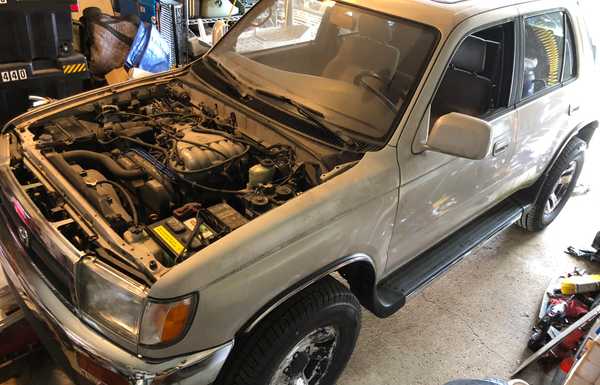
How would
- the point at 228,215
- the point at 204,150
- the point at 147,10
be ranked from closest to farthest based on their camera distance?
the point at 228,215 → the point at 204,150 → the point at 147,10

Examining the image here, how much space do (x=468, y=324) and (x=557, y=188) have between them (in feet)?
4.88

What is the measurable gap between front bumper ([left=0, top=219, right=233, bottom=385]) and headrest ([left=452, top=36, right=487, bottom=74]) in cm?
199

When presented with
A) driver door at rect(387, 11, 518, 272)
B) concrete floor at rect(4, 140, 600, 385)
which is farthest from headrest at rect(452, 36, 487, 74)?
concrete floor at rect(4, 140, 600, 385)

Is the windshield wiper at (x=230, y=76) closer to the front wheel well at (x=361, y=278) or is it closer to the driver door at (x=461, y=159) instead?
the driver door at (x=461, y=159)

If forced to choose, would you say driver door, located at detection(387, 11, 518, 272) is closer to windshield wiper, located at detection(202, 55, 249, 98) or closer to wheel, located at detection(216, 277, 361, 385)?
wheel, located at detection(216, 277, 361, 385)

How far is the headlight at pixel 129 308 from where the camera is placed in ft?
5.55

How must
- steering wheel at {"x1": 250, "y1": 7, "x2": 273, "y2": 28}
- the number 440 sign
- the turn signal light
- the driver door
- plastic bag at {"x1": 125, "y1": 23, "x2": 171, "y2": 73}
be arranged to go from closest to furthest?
the turn signal light < the driver door < steering wheel at {"x1": 250, "y1": 7, "x2": 273, "y2": 28} < the number 440 sign < plastic bag at {"x1": 125, "y1": 23, "x2": 171, "y2": 73}

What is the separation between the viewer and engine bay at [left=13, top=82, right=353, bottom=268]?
1948 mm

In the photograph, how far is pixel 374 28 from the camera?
8.43 feet

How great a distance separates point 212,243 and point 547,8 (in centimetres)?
243

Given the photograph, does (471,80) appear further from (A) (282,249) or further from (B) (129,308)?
(B) (129,308)

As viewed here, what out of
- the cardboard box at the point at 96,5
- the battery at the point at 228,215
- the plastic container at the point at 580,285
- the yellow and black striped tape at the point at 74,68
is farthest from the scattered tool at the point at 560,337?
the cardboard box at the point at 96,5

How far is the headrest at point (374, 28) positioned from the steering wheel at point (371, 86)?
6.9 inches

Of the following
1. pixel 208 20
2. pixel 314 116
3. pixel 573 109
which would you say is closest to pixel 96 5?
pixel 208 20
